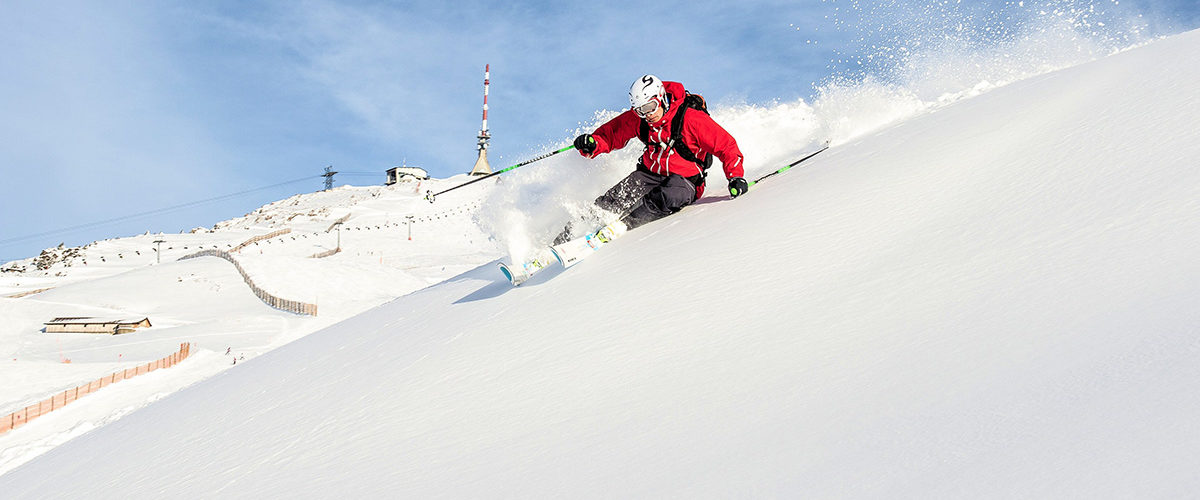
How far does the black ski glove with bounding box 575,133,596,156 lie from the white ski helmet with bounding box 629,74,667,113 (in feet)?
2.28

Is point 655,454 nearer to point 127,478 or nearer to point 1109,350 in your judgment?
point 1109,350

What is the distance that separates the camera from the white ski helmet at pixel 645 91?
247 inches

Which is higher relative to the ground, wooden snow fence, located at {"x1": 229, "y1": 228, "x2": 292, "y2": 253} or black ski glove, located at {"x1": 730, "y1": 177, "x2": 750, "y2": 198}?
wooden snow fence, located at {"x1": 229, "y1": 228, "x2": 292, "y2": 253}

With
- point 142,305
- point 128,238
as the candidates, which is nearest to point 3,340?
point 142,305

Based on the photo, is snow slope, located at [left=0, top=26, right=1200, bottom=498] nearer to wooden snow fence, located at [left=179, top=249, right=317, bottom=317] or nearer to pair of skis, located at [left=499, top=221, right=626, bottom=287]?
pair of skis, located at [left=499, top=221, right=626, bottom=287]

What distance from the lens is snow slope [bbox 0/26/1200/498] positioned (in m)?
1.65

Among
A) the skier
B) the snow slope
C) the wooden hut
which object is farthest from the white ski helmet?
the wooden hut

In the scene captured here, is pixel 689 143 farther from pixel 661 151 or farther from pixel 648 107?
pixel 648 107

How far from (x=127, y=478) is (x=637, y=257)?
136 inches

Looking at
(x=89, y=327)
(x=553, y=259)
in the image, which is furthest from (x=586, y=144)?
(x=89, y=327)

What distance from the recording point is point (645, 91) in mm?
6273

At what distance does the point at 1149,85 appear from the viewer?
5.33 metres

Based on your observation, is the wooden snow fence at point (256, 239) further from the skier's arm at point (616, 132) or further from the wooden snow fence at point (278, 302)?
the skier's arm at point (616, 132)

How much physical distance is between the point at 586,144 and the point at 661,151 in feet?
2.56
